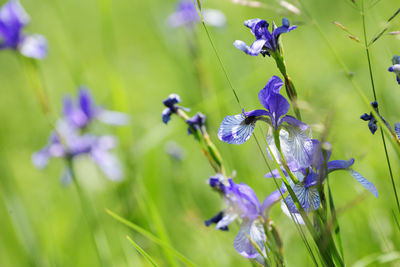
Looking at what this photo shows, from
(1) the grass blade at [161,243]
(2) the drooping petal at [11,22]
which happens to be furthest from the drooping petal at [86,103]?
(1) the grass blade at [161,243]

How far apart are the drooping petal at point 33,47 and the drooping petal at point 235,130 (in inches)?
53.2

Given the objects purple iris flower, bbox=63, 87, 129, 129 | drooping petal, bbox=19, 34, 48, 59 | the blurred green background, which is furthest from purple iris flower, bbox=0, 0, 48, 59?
purple iris flower, bbox=63, 87, 129, 129

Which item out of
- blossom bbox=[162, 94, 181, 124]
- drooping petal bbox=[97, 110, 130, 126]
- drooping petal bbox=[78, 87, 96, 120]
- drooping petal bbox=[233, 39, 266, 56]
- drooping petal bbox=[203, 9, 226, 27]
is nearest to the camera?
drooping petal bbox=[233, 39, 266, 56]

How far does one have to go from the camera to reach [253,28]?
0.79 m

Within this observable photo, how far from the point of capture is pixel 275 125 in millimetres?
804

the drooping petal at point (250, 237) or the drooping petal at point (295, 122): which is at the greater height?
the drooping petal at point (295, 122)

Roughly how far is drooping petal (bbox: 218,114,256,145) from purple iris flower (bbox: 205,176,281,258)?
0.10m

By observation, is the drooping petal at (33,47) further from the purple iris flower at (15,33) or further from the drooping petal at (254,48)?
the drooping petal at (254,48)

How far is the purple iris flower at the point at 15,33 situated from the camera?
1976mm

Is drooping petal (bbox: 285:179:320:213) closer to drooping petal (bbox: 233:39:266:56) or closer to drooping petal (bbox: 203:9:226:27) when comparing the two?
drooping petal (bbox: 233:39:266:56)

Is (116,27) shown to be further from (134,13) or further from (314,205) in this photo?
(314,205)

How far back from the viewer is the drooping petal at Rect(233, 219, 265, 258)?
83 centimetres

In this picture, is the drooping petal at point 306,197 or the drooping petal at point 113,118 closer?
the drooping petal at point 306,197

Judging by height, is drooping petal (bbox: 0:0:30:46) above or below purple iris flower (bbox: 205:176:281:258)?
above
